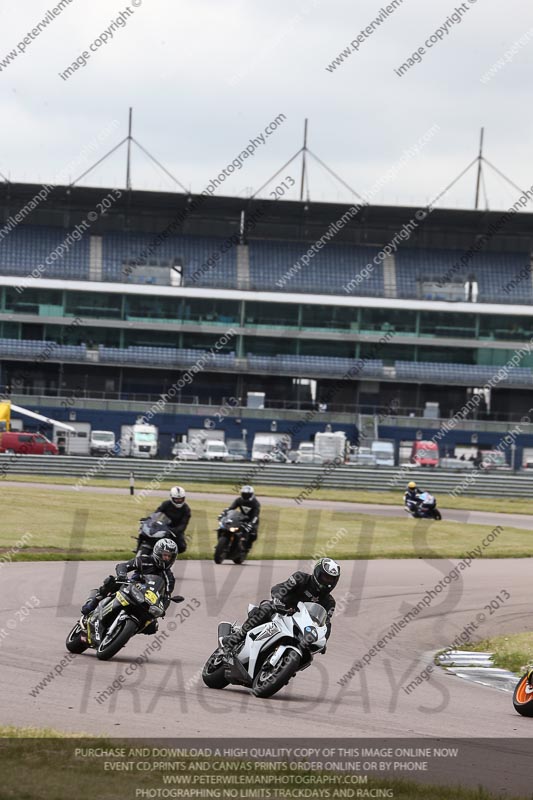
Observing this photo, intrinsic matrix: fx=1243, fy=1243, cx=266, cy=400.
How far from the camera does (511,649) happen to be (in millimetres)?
15242

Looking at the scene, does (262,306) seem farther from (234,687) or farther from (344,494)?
(234,687)

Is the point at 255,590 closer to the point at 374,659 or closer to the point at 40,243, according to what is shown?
the point at 374,659

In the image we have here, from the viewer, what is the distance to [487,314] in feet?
250

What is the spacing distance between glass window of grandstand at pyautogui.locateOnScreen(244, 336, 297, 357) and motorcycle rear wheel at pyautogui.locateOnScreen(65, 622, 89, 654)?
63292 millimetres

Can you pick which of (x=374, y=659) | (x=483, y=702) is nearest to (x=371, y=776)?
(x=483, y=702)

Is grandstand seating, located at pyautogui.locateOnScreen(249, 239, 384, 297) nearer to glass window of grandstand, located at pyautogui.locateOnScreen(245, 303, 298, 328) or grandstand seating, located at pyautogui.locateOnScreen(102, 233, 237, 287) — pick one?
glass window of grandstand, located at pyautogui.locateOnScreen(245, 303, 298, 328)

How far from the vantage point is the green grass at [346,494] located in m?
46.5

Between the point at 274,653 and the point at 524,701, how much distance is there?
89.0 inches

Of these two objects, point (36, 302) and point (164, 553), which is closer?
point (164, 553)

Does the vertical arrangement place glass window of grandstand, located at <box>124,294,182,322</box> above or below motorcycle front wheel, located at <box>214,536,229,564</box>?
above

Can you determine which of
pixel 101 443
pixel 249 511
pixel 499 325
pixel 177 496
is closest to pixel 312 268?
pixel 499 325

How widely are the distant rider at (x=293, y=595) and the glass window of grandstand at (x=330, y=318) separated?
64.9 meters

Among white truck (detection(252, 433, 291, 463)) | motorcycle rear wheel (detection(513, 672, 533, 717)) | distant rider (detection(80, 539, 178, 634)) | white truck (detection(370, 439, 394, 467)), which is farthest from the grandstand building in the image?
motorcycle rear wheel (detection(513, 672, 533, 717))

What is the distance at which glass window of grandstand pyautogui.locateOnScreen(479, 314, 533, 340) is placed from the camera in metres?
76.2
